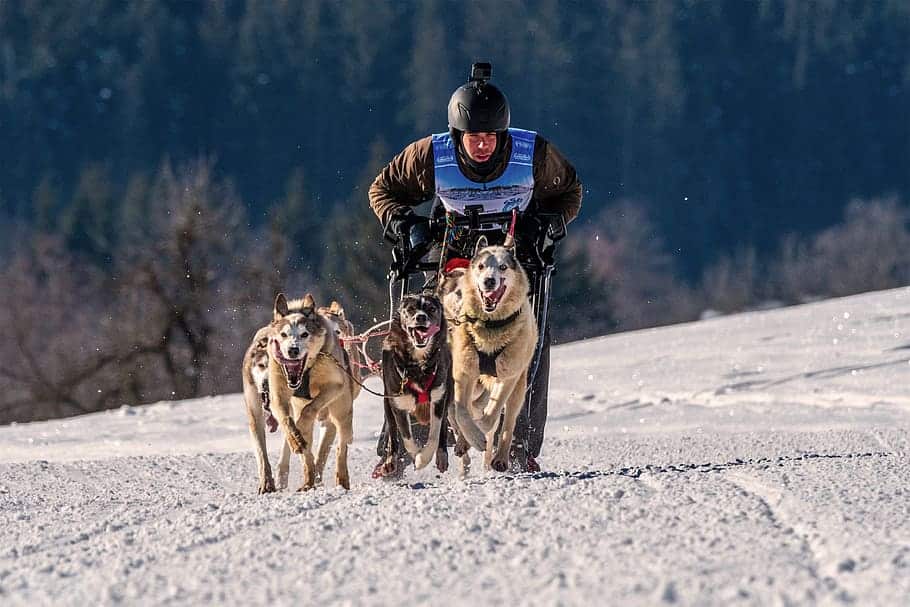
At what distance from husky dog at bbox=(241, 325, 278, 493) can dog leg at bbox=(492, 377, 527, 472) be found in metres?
1.07

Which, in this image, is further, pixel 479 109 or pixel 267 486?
pixel 267 486

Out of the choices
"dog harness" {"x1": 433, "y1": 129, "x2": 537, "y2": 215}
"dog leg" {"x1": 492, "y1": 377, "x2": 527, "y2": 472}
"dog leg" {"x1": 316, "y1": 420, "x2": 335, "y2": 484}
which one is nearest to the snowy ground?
"dog leg" {"x1": 492, "y1": 377, "x2": 527, "y2": 472}

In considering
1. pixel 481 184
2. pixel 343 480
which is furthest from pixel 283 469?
pixel 481 184

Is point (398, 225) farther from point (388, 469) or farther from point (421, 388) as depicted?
point (388, 469)

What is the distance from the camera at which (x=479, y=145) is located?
6188mm

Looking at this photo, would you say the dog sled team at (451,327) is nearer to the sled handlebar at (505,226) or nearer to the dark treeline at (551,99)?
the sled handlebar at (505,226)

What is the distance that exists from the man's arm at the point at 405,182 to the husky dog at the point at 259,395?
0.87 metres

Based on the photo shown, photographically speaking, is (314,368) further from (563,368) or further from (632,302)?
(632,302)

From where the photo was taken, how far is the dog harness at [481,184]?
629 cm

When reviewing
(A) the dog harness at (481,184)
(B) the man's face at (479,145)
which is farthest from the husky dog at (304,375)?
(B) the man's face at (479,145)

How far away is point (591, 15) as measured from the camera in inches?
4530

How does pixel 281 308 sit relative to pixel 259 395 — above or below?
above

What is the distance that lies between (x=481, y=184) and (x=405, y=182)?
434mm

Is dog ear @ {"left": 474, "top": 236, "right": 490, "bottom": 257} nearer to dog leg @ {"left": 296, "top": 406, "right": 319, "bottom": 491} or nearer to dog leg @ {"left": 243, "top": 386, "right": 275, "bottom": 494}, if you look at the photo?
dog leg @ {"left": 296, "top": 406, "right": 319, "bottom": 491}
